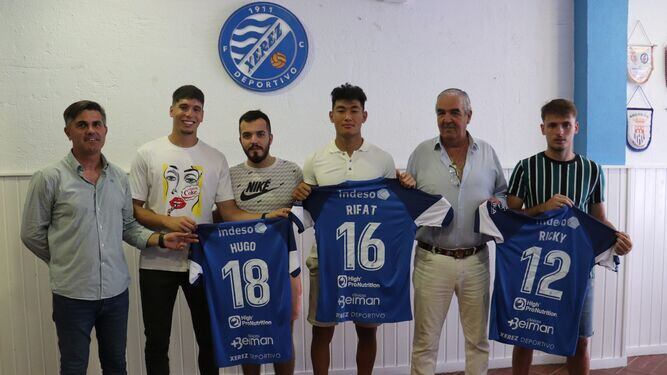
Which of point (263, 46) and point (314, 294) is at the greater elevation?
point (263, 46)

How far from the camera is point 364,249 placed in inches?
95.5

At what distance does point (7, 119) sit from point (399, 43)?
2735mm

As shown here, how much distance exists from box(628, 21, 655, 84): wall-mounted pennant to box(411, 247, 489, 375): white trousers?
2.56 meters

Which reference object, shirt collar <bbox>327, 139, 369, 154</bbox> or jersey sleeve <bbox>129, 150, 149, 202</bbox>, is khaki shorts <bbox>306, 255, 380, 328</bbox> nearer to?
shirt collar <bbox>327, 139, 369, 154</bbox>

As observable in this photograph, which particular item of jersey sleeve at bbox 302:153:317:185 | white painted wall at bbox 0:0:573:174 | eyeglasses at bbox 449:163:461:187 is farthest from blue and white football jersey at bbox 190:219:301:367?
white painted wall at bbox 0:0:573:174

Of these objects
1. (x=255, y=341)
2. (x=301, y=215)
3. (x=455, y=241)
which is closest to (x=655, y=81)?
(x=455, y=241)

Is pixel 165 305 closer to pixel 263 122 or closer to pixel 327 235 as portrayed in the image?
pixel 327 235

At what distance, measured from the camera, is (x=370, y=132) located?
3443 mm

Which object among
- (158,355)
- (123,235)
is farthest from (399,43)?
(158,355)

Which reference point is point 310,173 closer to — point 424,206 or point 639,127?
point 424,206

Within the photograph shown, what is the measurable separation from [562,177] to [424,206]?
29.5 inches

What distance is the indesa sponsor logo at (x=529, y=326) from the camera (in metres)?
2.43

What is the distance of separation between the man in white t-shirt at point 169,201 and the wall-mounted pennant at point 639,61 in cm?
335

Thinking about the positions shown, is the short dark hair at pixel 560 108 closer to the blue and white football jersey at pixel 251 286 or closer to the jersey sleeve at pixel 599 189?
the jersey sleeve at pixel 599 189
